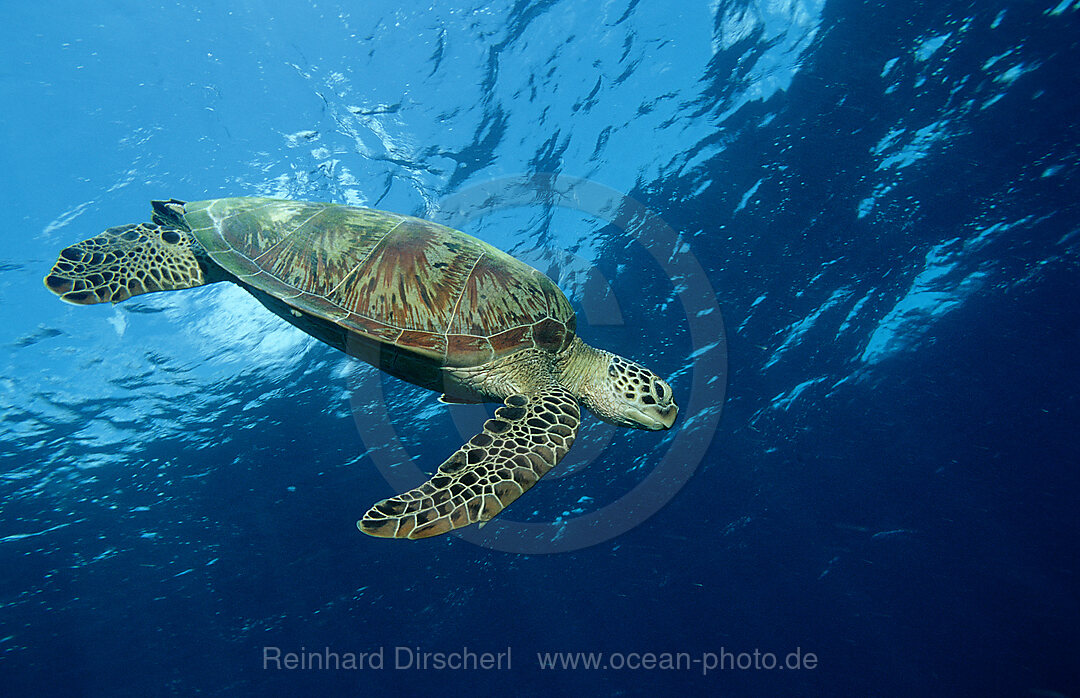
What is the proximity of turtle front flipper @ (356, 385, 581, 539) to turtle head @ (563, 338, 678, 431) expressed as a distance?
599mm

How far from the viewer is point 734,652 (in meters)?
29.8

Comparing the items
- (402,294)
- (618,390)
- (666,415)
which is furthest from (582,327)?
(402,294)

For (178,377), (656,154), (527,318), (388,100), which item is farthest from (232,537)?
(656,154)

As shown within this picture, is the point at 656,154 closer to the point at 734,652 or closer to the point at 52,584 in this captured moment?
the point at 52,584

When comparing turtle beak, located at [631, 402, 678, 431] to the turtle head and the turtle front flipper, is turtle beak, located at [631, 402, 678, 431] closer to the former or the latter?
the turtle head

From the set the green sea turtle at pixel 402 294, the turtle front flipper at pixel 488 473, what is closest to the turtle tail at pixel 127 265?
the green sea turtle at pixel 402 294

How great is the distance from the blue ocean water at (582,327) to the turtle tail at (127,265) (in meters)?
4.71

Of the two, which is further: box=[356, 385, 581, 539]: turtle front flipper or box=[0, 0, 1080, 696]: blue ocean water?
box=[0, 0, 1080, 696]: blue ocean water

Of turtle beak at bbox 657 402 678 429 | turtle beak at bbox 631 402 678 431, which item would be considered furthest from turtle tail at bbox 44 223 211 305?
turtle beak at bbox 657 402 678 429

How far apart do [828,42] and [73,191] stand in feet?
41.7

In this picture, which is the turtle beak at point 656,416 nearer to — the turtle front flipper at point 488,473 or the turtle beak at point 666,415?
the turtle beak at point 666,415

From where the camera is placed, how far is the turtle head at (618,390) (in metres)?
3.95

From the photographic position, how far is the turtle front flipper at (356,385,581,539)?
2.33m

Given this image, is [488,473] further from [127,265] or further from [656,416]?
[127,265]
